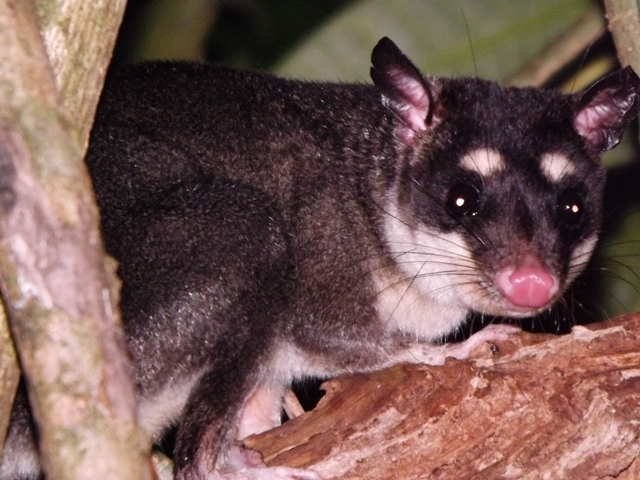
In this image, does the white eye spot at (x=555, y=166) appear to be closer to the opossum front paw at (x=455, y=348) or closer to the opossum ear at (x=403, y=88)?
the opossum ear at (x=403, y=88)

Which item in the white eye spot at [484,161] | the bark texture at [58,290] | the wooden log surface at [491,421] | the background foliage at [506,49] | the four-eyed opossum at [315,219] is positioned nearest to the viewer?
the bark texture at [58,290]

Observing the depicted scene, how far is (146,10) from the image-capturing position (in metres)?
6.21

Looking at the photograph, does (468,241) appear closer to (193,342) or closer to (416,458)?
(416,458)

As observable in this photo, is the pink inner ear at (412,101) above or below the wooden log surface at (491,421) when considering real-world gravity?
above

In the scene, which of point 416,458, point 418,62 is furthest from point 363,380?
point 418,62

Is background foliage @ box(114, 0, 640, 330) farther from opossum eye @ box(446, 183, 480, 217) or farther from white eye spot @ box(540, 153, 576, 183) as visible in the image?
opossum eye @ box(446, 183, 480, 217)

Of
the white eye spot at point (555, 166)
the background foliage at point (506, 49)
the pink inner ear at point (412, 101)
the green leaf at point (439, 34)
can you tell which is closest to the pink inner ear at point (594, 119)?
the white eye spot at point (555, 166)

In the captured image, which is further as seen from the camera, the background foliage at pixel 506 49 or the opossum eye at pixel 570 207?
the background foliage at pixel 506 49

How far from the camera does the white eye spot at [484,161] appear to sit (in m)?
4.17

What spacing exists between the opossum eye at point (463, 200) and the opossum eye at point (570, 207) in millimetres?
354

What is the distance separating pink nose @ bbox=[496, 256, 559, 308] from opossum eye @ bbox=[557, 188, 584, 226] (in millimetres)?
358

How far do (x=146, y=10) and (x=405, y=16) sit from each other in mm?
→ 1699

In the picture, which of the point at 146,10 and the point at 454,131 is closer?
the point at 454,131

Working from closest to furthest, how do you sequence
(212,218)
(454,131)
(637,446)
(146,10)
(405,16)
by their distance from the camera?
1. (637,446)
2. (212,218)
3. (454,131)
4. (405,16)
5. (146,10)
